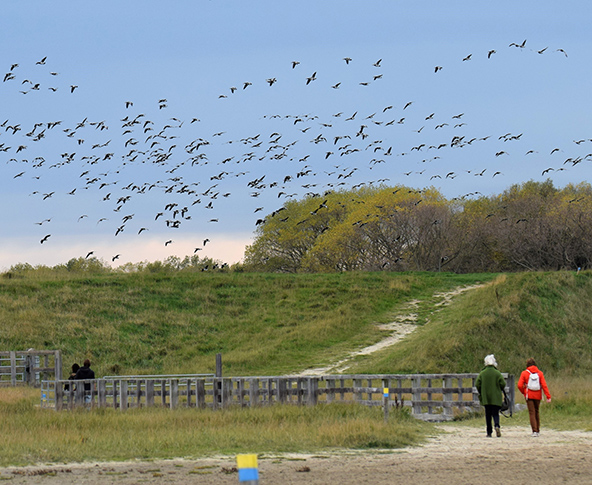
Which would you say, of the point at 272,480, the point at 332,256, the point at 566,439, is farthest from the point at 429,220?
the point at 272,480

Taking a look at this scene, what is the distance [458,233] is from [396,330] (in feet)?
115

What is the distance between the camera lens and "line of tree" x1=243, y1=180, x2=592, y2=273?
73.0m

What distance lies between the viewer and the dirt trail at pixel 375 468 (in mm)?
13133

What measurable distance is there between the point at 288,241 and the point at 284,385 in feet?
226

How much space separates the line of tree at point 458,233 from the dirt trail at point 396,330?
14326mm

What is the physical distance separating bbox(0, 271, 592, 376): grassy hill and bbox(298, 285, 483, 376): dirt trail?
1.97 ft

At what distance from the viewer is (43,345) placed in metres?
45.4

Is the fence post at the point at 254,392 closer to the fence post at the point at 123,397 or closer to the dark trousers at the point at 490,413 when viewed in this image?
the fence post at the point at 123,397

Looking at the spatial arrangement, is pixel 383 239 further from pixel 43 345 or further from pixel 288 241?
pixel 43 345

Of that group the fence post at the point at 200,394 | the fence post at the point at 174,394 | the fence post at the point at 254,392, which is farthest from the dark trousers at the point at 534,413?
the fence post at the point at 174,394

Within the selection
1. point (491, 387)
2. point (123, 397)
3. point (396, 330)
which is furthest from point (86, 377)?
point (396, 330)

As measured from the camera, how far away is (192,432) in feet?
60.7

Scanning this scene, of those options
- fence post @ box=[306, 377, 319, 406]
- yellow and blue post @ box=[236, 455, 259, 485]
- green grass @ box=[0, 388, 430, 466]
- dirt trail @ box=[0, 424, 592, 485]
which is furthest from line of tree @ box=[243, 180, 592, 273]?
yellow and blue post @ box=[236, 455, 259, 485]

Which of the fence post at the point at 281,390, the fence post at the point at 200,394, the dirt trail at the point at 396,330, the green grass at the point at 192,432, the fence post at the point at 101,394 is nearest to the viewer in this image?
the green grass at the point at 192,432
